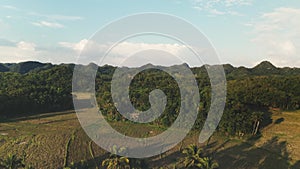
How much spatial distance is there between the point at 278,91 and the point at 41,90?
65.6 metres

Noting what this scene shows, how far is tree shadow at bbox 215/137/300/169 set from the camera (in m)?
49.2

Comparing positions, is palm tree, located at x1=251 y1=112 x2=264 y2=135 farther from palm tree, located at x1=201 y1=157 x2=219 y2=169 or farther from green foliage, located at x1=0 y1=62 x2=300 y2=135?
palm tree, located at x1=201 y1=157 x2=219 y2=169

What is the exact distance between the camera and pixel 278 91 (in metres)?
74.5

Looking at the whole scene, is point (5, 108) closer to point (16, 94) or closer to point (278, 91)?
point (16, 94)

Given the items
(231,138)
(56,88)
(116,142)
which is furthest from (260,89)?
(56,88)

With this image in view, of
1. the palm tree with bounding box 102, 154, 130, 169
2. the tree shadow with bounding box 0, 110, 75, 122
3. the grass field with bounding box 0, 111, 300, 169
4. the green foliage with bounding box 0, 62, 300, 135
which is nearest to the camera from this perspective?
the palm tree with bounding box 102, 154, 130, 169

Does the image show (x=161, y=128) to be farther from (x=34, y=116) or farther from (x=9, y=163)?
(x=9, y=163)

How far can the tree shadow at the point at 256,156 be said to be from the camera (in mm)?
49250

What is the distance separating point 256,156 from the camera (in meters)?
52.7

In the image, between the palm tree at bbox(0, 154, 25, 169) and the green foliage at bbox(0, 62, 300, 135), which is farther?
the green foliage at bbox(0, 62, 300, 135)

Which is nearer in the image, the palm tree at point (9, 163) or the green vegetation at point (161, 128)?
the palm tree at point (9, 163)

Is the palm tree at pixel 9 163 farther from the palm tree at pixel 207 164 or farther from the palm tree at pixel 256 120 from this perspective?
the palm tree at pixel 256 120

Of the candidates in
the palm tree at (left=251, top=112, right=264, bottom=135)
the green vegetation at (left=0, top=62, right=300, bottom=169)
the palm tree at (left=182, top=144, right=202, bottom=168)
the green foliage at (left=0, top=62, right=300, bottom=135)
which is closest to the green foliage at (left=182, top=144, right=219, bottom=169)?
the palm tree at (left=182, top=144, right=202, bottom=168)

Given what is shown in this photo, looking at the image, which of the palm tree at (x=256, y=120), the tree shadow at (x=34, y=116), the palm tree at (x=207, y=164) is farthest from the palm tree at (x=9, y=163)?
the palm tree at (x=256, y=120)
